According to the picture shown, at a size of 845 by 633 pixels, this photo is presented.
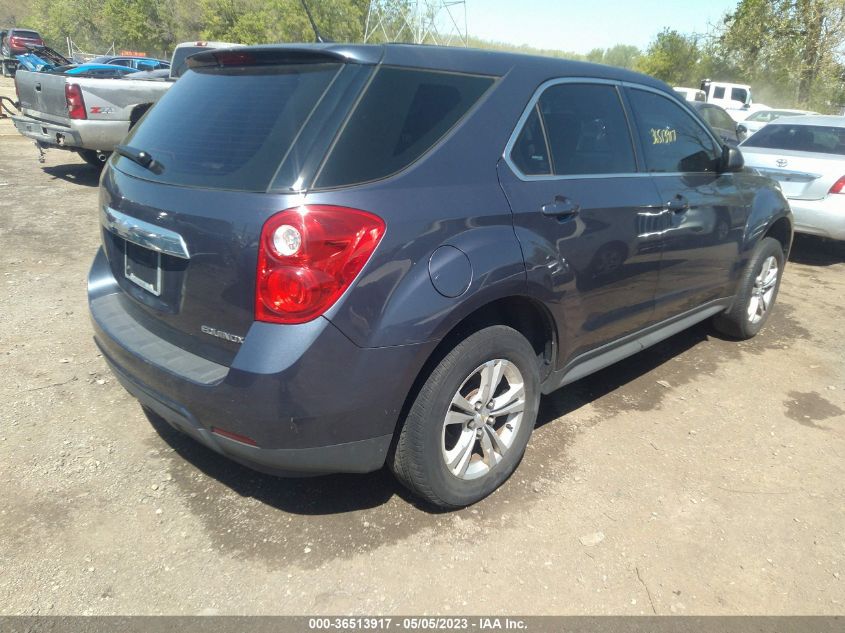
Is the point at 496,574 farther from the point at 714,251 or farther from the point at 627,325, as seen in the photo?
the point at 714,251

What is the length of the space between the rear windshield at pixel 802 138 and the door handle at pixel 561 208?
6.06m

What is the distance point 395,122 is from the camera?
2350 millimetres

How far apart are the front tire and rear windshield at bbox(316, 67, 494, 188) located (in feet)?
2.49

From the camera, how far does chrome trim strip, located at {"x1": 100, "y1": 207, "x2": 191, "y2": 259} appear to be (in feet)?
7.70

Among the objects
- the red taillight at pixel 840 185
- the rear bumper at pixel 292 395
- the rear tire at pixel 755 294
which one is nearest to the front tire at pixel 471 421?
the rear bumper at pixel 292 395

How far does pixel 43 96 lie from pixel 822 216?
9.89 metres

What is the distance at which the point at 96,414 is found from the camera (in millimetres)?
3398

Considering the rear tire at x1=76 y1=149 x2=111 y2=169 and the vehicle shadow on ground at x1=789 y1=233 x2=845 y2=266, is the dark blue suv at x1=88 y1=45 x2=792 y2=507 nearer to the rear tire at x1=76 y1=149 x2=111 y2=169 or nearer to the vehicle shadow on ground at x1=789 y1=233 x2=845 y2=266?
the vehicle shadow on ground at x1=789 y1=233 x2=845 y2=266

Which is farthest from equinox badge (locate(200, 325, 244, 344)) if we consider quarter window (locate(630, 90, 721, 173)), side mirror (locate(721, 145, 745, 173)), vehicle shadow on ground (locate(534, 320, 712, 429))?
side mirror (locate(721, 145, 745, 173))

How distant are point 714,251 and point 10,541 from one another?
3910 millimetres

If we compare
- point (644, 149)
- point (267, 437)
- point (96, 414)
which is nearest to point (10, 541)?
point (96, 414)

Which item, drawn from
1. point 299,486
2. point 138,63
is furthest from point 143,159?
point 138,63

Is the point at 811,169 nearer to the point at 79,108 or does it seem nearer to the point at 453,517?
the point at 453,517

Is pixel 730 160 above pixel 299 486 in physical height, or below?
above
